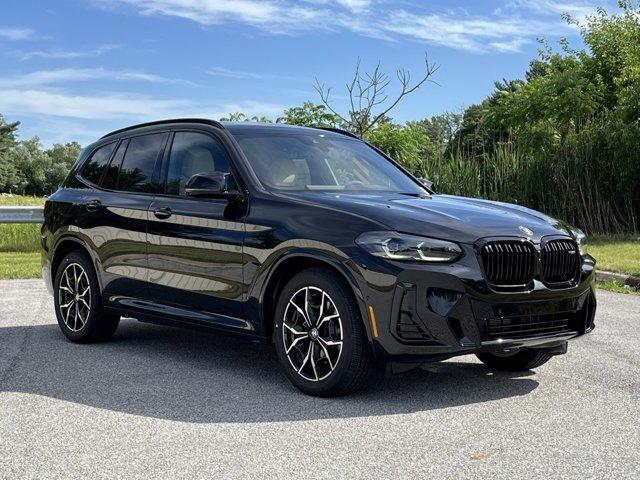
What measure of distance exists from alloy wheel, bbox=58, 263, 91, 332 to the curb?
848 cm

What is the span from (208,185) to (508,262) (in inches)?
83.1

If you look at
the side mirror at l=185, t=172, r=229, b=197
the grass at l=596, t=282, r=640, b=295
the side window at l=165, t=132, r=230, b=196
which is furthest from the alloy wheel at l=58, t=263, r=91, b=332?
the grass at l=596, t=282, r=640, b=295

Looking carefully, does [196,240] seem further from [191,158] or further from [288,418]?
[288,418]

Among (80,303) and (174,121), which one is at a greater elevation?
(174,121)

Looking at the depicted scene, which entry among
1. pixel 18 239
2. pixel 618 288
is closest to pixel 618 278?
pixel 618 288

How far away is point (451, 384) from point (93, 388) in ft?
8.00

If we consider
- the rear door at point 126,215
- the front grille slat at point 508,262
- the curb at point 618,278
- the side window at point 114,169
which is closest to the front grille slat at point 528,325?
the front grille slat at point 508,262

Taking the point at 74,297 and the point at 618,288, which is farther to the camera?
the point at 618,288

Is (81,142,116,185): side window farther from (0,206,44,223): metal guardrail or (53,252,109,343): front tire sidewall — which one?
(0,206,44,223): metal guardrail

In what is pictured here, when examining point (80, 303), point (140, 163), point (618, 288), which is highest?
point (140, 163)

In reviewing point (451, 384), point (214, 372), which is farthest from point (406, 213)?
point (214, 372)

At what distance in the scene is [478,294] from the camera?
561 cm

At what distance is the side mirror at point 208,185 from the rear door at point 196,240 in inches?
3.9

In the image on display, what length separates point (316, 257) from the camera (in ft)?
19.3
